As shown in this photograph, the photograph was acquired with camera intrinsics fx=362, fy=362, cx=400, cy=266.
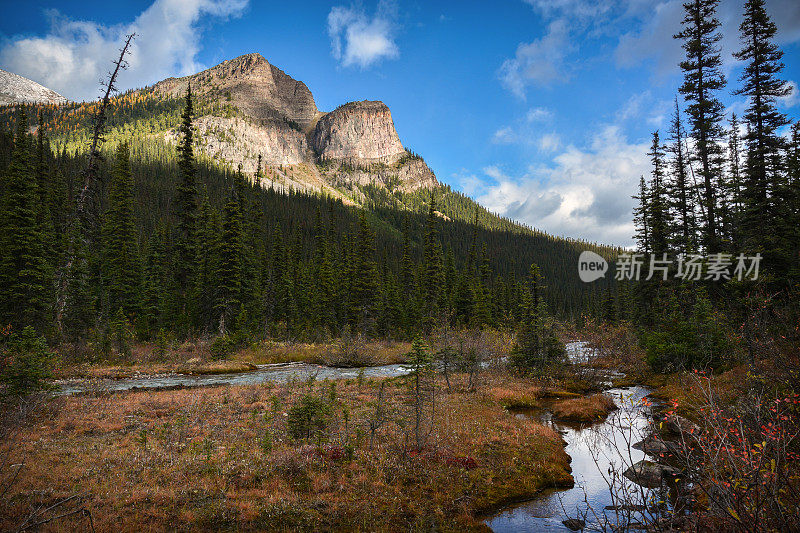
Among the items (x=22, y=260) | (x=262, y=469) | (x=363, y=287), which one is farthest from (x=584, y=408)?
(x=22, y=260)

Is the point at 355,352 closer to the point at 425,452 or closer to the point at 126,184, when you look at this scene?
the point at 425,452

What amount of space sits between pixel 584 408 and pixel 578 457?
20.5ft

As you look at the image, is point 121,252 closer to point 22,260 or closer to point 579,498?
point 22,260

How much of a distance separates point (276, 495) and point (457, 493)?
4.69 metres

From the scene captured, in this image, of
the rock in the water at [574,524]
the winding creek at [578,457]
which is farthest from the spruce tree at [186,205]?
the rock in the water at [574,524]

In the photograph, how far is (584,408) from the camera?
19.1 meters

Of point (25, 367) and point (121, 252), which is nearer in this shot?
point (25, 367)

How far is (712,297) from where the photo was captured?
27.2m

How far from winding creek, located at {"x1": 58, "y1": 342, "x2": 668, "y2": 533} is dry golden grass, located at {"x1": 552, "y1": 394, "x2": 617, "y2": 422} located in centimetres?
50

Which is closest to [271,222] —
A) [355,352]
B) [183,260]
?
[183,260]

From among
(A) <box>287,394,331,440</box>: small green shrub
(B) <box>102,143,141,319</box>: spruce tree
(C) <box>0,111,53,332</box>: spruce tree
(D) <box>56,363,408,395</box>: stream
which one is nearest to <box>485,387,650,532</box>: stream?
(A) <box>287,394,331,440</box>: small green shrub

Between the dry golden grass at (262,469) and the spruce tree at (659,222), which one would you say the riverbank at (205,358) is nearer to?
the dry golden grass at (262,469)

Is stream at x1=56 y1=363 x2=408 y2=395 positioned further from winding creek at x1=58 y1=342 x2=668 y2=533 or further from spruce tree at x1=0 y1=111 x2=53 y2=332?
spruce tree at x1=0 y1=111 x2=53 y2=332

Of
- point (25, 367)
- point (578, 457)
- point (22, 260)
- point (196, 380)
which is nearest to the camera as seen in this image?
point (25, 367)
